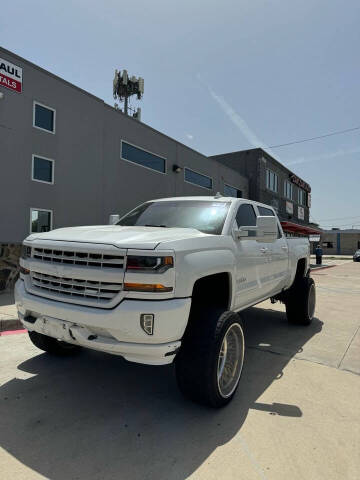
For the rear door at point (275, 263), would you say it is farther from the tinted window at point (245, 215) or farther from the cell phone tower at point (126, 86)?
the cell phone tower at point (126, 86)

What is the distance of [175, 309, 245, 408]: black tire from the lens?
2.70 m

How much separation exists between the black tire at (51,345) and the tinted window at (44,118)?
348 inches

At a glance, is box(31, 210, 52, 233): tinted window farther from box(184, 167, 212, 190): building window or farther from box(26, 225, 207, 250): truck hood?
box(184, 167, 212, 190): building window

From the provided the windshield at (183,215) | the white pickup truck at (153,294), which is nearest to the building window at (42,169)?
the windshield at (183,215)

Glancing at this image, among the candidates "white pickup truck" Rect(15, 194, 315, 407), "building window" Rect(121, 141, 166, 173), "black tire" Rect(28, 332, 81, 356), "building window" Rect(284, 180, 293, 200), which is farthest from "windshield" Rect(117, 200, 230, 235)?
"building window" Rect(284, 180, 293, 200)

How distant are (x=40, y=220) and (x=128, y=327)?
31.2 ft

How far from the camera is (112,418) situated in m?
2.73

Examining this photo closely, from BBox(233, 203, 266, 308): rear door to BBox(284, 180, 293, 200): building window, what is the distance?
33397 millimetres

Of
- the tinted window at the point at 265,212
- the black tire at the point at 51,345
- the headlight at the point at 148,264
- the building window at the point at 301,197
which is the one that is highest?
the building window at the point at 301,197

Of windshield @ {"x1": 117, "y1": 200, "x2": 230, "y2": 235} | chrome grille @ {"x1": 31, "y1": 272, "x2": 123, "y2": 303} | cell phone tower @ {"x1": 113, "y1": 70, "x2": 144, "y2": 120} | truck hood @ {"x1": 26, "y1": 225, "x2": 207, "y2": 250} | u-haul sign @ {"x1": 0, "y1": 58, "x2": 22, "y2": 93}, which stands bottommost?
chrome grille @ {"x1": 31, "y1": 272, "x2": 123, "y2": 303}

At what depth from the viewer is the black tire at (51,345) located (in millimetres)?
3740

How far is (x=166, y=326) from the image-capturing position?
7.93ft

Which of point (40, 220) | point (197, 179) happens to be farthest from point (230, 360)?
point (197, 179)

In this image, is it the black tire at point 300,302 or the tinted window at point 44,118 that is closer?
the black tire at point 300,302
